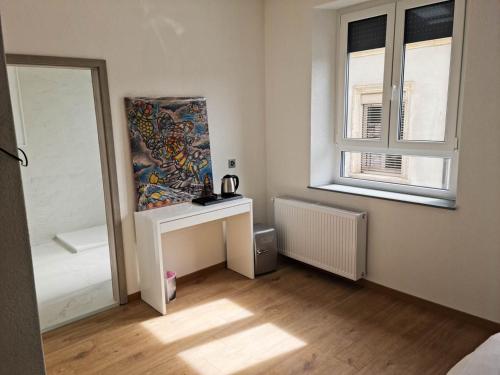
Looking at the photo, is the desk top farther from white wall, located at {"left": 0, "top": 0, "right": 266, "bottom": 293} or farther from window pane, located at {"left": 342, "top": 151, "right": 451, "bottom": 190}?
window pane, located at {"left": 342, "top": 151, "right": 451, "bottom": 190}

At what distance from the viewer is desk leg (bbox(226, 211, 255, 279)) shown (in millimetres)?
3490

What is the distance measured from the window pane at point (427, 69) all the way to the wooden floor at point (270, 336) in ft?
4.49

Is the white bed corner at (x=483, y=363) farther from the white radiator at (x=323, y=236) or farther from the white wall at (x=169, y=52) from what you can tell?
the white wall at (x=169, y=52)

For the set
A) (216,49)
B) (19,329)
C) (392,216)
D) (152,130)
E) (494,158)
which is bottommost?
(392,216)

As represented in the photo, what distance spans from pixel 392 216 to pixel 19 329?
2.76 m

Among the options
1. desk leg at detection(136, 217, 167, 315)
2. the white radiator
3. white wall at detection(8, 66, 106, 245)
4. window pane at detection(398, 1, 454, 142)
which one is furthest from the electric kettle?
white wall at detection(8, 66, 106, 245)

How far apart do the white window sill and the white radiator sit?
0.62 ft

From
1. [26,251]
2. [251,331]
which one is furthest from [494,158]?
[26,251]

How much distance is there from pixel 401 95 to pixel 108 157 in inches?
91.5

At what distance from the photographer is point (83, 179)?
4973 millimetres

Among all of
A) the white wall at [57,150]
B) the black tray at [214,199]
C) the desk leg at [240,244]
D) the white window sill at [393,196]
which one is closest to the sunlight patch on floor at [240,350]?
the desk leg at [240,244]

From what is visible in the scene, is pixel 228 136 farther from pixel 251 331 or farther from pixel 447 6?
pixel 447 6

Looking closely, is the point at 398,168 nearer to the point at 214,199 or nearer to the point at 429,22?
the point at 429,22

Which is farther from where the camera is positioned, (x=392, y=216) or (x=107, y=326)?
(x=392, y=216)
